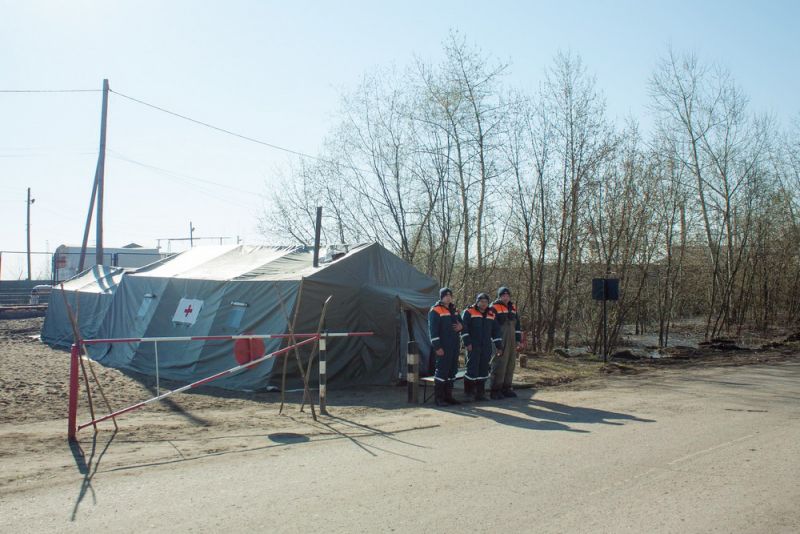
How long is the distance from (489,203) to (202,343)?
461 inches

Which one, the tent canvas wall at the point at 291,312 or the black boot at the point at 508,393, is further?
the tent canvas wall at the point at 291,312

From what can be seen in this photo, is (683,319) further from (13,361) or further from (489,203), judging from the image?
(13,361)

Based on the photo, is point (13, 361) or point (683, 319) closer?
point (13, 361)

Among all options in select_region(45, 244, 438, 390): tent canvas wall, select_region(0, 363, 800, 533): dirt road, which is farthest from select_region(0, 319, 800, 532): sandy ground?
select_region(45, 244, 438, 390): tent canvas wall

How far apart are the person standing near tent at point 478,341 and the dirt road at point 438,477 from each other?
1.54 metres

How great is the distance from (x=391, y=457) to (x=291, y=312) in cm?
636

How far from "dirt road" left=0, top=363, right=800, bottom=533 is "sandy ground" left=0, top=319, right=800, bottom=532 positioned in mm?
25

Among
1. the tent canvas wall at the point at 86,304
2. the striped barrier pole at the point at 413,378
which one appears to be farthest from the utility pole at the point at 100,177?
the striped barrier pole at the point at 413,378

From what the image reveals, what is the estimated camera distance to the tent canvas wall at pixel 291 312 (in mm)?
13438

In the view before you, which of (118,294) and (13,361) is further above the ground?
(118,294)

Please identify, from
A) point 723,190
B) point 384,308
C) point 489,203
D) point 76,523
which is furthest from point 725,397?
point 723,190

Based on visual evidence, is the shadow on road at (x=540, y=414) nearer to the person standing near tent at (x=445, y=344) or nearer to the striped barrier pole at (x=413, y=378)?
the person standing near tent at (x=445, y=344)

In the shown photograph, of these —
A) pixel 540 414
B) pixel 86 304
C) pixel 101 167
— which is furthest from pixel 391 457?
pixel 101 167

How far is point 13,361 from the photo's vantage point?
16.2m
